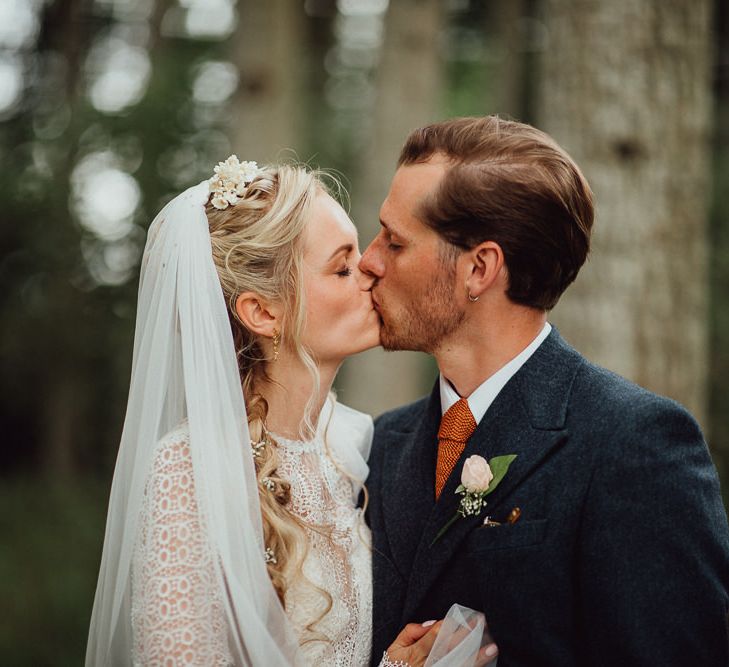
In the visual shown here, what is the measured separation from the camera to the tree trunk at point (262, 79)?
637 cm

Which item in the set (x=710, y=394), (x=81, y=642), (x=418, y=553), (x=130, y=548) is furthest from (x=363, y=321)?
(x=710, y=394)

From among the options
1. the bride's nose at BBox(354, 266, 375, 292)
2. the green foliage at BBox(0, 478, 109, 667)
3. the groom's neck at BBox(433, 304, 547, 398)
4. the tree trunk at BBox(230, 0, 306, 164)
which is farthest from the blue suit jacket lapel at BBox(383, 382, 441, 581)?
the green foliage at BBox(0, 478, 109, 667)

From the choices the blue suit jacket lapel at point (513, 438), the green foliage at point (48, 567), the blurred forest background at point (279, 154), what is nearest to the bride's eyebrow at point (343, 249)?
the blue suit jacket lapel at point (513, 438)

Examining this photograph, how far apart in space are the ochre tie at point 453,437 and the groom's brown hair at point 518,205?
0.43 m

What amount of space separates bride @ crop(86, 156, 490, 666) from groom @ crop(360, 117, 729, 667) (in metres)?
0.16

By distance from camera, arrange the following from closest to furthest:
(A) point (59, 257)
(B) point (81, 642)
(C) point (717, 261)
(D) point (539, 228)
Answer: (D) point (539, 228) → (B) point (81, 642) → (C) point (717, 261) → (A) point (59, 257)

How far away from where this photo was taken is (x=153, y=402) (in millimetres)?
2775

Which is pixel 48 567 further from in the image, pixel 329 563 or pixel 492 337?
pixel 492 337

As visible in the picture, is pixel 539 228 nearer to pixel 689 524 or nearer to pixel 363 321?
pixel 363 321

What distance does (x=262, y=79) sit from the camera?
21.1ft

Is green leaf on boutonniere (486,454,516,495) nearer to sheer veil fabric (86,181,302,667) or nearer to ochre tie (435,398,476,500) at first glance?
ochre tie (435,398,476,500)

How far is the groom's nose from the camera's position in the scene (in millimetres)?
3072

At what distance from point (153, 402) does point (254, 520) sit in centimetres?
51

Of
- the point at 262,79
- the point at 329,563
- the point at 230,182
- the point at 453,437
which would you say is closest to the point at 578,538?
the point at 453,437
